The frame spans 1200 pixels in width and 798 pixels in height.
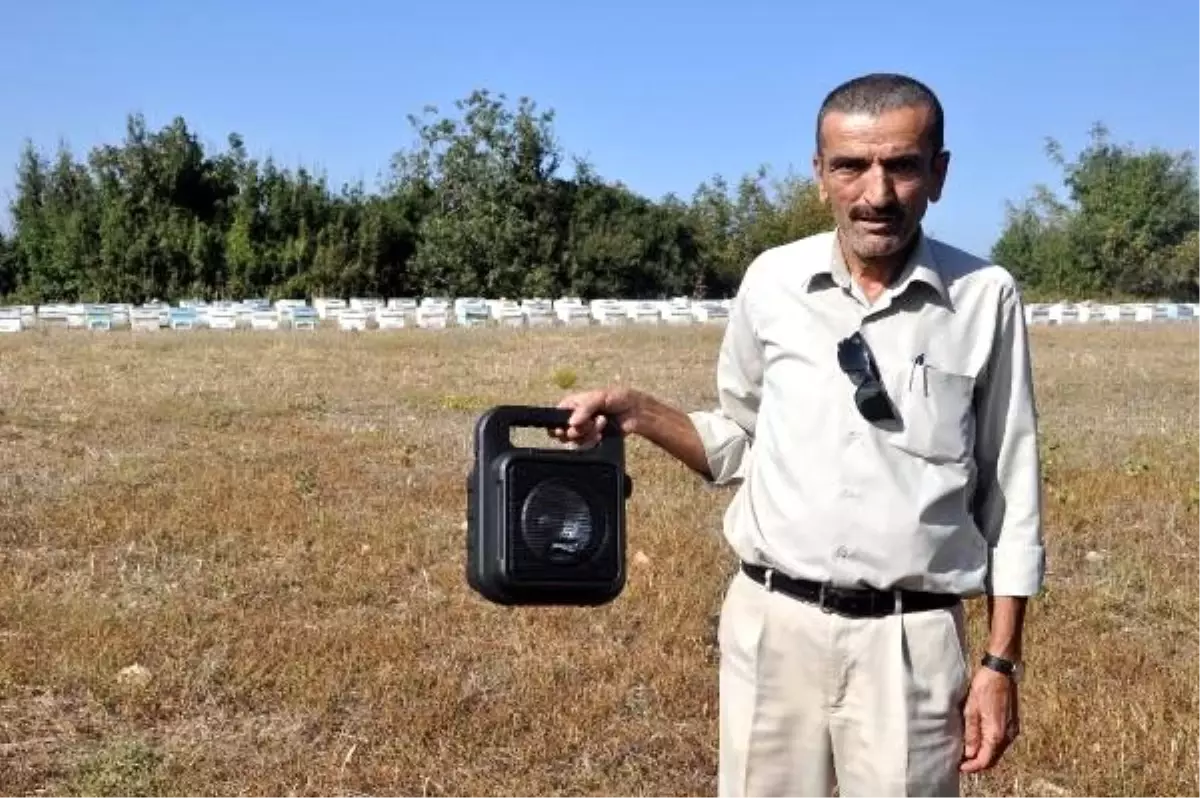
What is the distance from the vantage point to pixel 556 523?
2.58 m

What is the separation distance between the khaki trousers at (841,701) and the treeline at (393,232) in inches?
1818

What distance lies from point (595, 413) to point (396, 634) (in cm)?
304

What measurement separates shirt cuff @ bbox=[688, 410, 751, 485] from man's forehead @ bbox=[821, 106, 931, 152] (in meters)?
0.69

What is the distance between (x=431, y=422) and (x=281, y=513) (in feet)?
16.2

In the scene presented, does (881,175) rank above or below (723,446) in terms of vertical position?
above

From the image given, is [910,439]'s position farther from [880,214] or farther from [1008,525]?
[880,214]

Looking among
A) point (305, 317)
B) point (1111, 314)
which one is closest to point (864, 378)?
point (305, 317)

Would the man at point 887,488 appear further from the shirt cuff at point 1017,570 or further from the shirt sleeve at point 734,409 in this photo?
the shirt sleeve at point 734,409

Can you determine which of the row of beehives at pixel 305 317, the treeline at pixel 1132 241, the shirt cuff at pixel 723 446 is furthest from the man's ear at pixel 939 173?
the treeline at pixel 1132 241

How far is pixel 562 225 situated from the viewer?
54750 mm

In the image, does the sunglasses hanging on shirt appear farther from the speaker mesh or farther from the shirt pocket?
the speaker mesh

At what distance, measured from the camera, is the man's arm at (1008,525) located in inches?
99.6

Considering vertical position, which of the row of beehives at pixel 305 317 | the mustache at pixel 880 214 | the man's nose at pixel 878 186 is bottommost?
the row of beehives at pixel 305 317

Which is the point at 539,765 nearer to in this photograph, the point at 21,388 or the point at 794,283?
the point at 794,283
